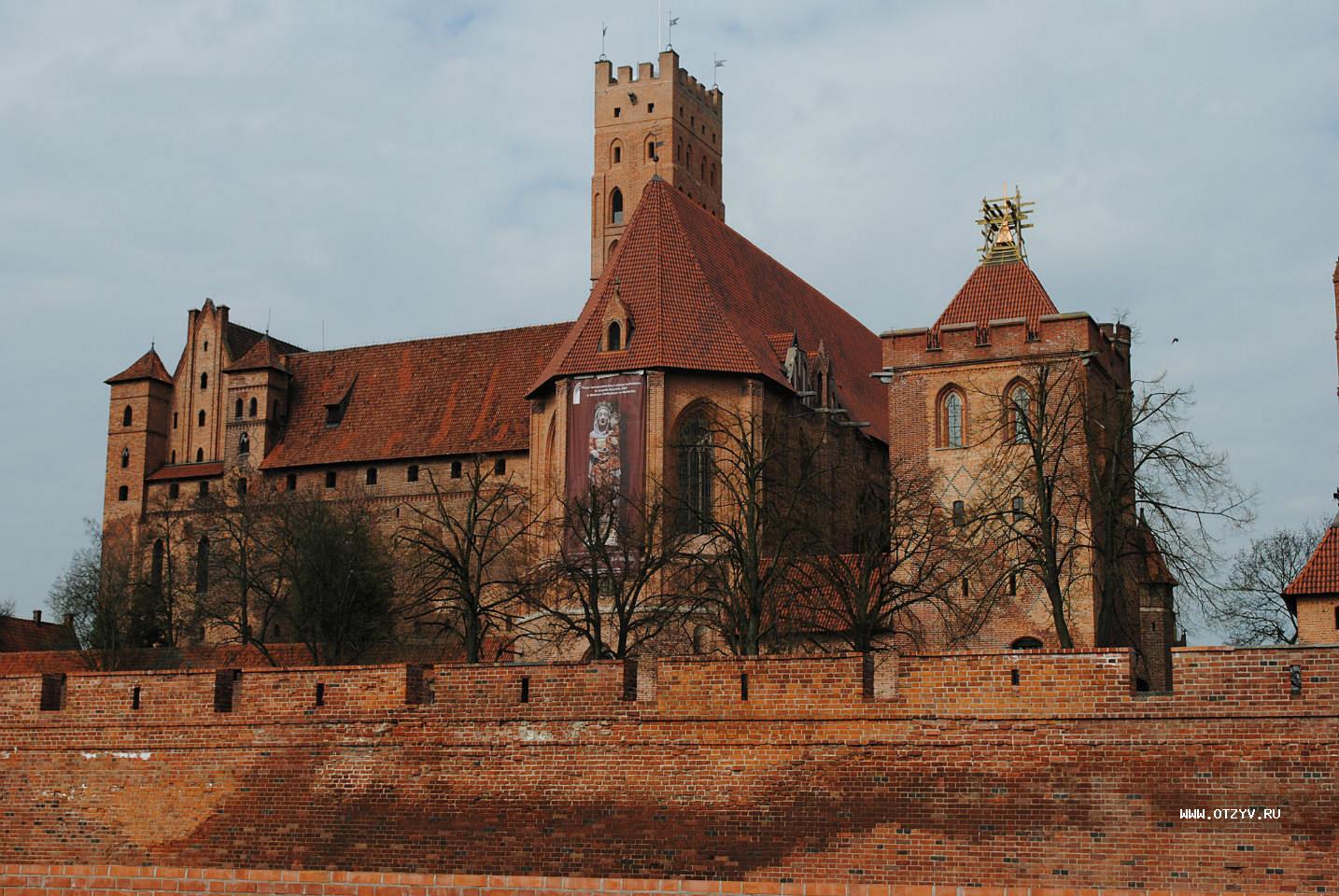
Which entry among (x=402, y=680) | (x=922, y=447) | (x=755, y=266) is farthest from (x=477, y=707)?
(x=755, y=266)

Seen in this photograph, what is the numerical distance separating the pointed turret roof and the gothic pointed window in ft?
103

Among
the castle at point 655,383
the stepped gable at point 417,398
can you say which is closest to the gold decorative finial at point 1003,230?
the castle at point 655,383

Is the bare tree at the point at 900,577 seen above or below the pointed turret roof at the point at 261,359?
below

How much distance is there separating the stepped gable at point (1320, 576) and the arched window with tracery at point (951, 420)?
743 cm

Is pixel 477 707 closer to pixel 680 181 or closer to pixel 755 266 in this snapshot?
pixel 755 266

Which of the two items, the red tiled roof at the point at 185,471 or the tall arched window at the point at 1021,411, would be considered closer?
the tall arched window at the point at 1021,411

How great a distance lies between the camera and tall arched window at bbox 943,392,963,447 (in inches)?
1565

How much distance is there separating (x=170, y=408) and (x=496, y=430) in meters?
14.8

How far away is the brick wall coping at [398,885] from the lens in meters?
18.9

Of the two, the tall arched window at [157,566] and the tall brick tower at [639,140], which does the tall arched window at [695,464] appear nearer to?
the tall arched window at [157,566]

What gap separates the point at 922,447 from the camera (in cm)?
3988

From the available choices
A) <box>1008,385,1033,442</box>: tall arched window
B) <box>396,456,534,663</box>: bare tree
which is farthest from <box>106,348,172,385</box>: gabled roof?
<box>1008,385,1033,442</box>: tall arched window

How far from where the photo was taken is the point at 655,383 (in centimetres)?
4512

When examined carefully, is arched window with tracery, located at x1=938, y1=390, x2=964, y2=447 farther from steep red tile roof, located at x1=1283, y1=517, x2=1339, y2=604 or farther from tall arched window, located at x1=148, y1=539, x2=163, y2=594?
tall arched window, located at x1=148, y1=539, x2=163, y2=594
